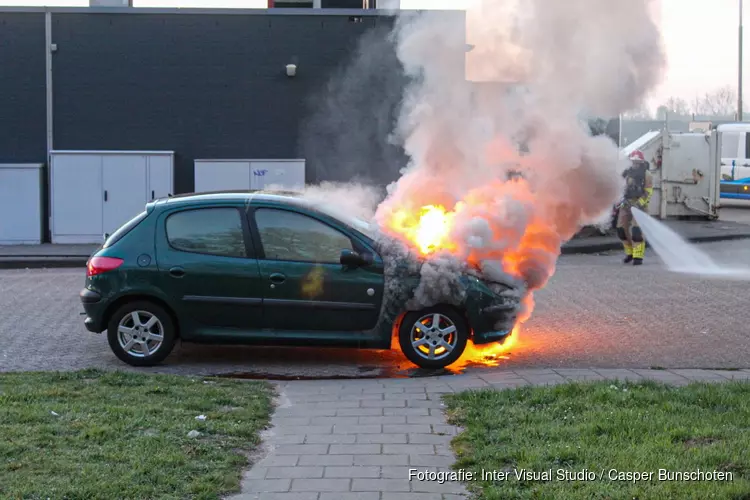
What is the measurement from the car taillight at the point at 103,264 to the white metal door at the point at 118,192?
35.8ft

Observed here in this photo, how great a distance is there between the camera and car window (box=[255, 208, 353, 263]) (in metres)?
8.15

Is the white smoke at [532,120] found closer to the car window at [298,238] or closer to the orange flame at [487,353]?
the orange flame at [487,353]

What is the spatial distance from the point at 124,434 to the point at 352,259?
2.94m

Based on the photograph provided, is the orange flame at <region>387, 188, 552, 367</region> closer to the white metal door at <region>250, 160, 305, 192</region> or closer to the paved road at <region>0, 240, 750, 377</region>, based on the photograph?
the paved road at <region>0, 240, 750, 377</region>

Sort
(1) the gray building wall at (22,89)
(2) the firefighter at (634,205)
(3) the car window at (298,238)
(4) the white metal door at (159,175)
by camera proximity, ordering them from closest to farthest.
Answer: (3) the car window at (298,238), (2) the firefighter at (634,205), (4) the white metal door at (159,175), (1) the gray building wall at (22,89)

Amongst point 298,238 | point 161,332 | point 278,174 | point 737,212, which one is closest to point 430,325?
point 298,238

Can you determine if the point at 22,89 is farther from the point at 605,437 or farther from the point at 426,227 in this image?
the point at 605,437

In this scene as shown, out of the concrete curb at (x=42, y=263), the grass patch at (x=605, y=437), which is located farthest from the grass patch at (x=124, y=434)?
the concrete curb at (x=42, y=263)

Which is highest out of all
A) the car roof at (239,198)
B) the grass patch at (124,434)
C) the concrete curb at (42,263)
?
the car roof at (239,198)

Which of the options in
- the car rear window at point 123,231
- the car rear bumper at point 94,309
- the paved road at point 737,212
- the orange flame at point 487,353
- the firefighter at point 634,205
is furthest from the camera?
the paved road at point 737,212

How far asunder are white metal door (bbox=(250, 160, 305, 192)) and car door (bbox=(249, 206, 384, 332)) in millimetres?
11000

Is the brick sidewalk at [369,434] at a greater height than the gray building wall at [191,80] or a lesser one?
lesser

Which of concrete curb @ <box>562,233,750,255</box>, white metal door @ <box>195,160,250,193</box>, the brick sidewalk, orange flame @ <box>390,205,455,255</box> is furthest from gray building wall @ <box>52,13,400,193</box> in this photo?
the brick sidewalk

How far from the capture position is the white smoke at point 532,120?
29.1ft
